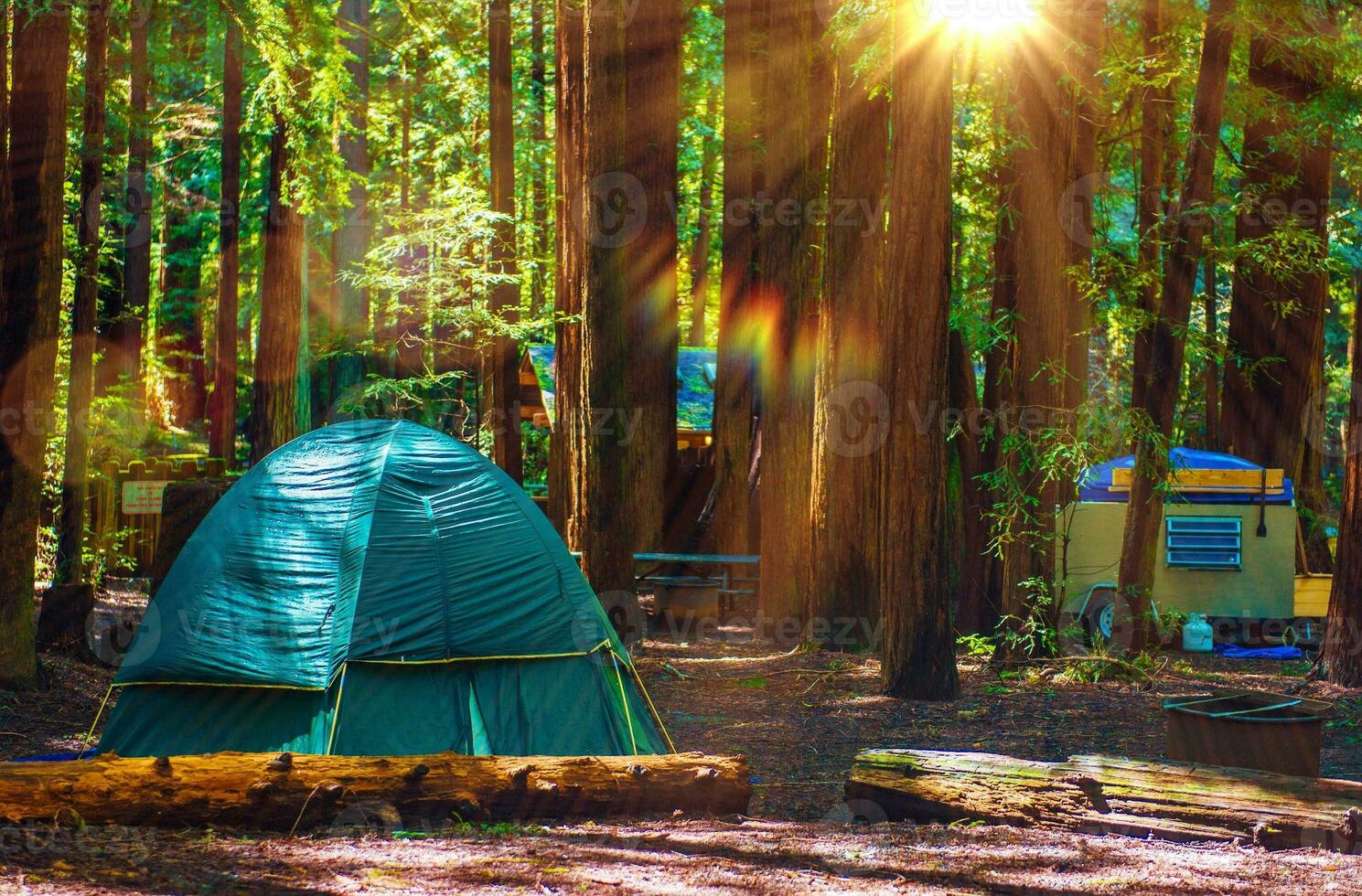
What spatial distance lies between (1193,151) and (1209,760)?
7.79 metres

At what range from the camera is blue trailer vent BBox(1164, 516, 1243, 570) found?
49.8ft

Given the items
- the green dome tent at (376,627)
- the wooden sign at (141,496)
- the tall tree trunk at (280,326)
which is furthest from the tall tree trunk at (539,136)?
the green dome tent at (376,627)

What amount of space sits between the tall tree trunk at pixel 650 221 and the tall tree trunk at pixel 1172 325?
5406mm

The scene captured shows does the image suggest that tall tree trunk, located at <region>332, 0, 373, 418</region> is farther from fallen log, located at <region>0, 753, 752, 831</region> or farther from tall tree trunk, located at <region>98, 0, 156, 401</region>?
fallen log, located at <region>0, 753, 752, 831</region>

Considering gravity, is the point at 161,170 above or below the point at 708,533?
above

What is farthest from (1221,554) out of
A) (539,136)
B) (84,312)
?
(539,136)

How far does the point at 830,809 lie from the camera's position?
25.6 ft

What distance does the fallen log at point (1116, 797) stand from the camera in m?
6.50

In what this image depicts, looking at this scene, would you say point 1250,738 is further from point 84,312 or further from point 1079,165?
point 84,312

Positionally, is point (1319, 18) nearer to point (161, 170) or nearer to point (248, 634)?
point (248, 634)

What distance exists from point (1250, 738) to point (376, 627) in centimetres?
520

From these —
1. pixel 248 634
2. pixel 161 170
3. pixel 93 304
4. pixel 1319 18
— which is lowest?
pixel 248 634

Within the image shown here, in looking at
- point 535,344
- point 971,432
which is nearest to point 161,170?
point 535,344

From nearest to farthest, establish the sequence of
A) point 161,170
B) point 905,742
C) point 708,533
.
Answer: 1. point 905,742
2. point 708,533
3. point 161,170
